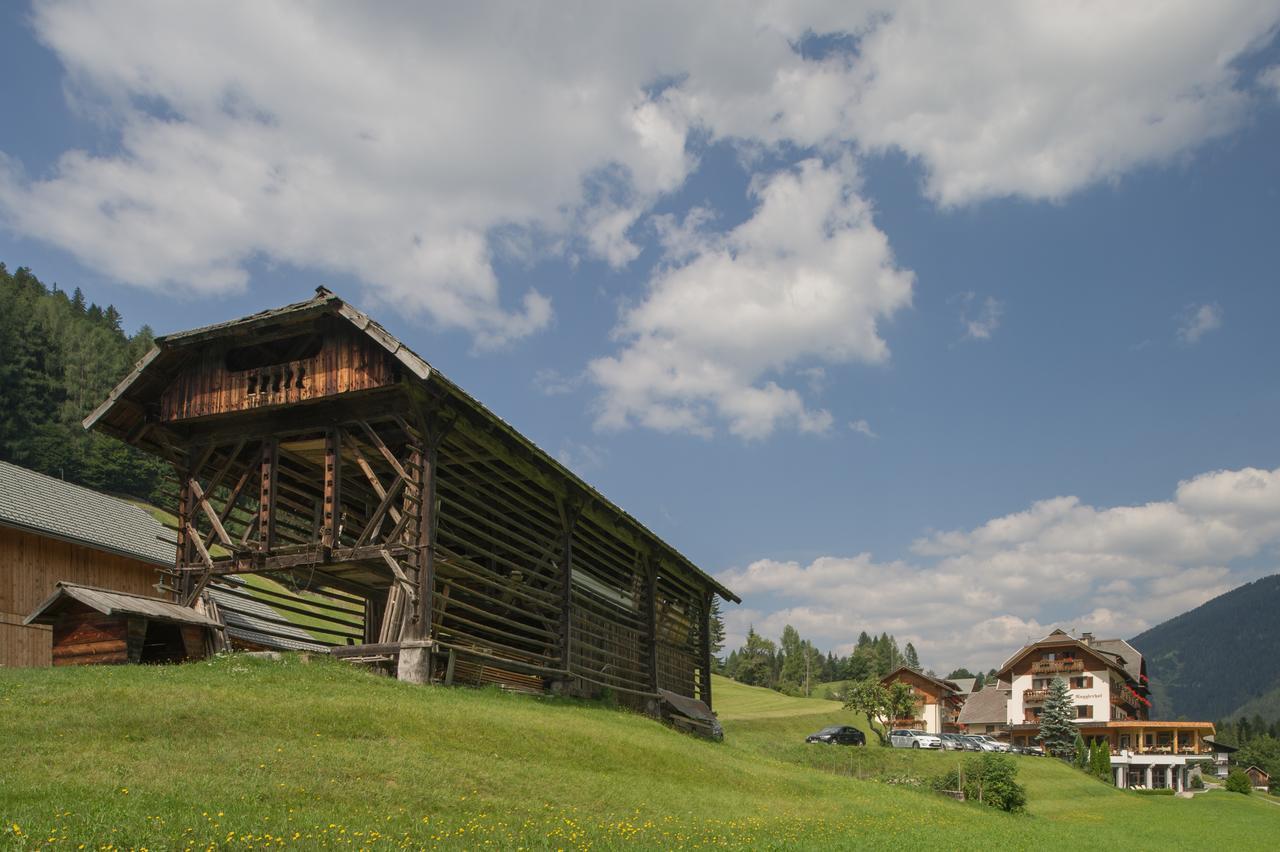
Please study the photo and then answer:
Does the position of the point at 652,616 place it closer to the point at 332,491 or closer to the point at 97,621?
the point at 332,491

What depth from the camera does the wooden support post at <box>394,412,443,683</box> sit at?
72.8 feet

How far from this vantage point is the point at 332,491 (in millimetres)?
24016

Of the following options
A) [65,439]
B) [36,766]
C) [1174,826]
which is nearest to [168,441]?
[36,766]

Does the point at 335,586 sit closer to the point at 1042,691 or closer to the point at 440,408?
the point at 440,408

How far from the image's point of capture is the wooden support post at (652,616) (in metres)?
36.6

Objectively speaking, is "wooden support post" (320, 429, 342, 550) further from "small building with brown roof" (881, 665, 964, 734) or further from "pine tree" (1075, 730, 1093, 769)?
"small building with brown roof" (881, 665, 964, 734)

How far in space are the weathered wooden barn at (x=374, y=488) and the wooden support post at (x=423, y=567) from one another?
0.04 m

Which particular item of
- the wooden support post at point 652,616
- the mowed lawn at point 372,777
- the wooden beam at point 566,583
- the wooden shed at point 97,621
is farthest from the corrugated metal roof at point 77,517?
the wooden support post at point 652,616

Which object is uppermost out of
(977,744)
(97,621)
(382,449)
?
(382,449)

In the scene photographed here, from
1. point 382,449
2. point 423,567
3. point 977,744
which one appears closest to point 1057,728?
point 977,744

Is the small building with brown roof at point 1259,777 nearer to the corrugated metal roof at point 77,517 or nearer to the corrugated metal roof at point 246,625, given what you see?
the corrugated metal roof at point 246,625

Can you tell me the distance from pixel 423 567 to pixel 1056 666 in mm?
81522

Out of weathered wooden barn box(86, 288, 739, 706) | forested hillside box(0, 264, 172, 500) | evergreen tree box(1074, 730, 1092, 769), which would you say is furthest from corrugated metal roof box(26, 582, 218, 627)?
forested hillside box(0, 264, 172, 500)

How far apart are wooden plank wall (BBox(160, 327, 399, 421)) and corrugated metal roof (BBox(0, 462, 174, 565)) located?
719 cm
